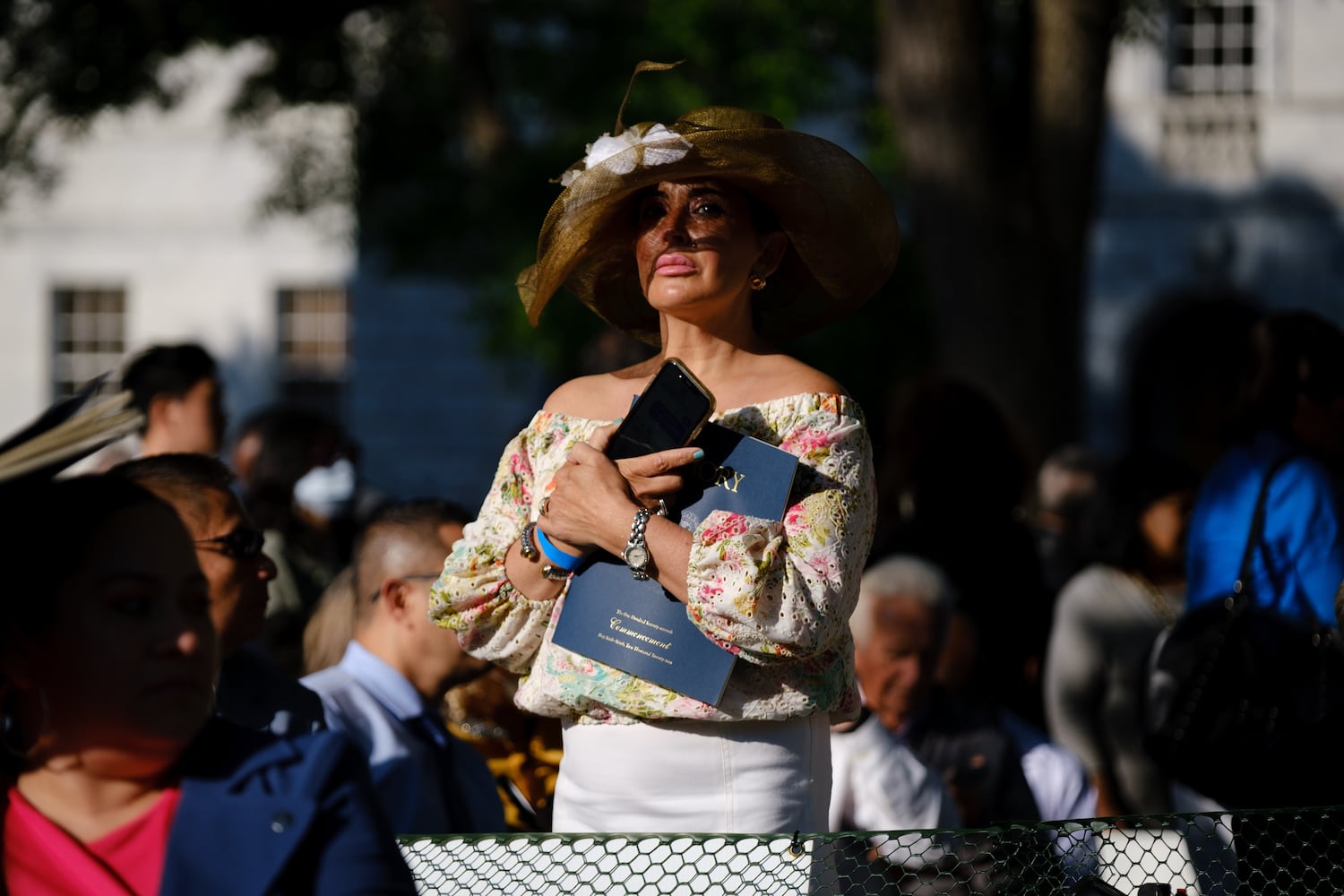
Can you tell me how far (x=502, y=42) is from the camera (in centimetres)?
1600

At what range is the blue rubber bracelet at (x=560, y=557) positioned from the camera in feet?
9.33

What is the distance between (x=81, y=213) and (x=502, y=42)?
9.49 metres

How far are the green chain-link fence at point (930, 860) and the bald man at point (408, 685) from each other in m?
1.11

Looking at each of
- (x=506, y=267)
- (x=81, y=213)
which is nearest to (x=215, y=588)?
(x=506, y=267)

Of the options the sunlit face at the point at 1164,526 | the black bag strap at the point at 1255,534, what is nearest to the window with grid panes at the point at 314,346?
the sunlit face at the point at 1164,526

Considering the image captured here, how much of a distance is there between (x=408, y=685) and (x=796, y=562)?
160 cm

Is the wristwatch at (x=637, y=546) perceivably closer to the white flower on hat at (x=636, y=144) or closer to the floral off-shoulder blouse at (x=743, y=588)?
the floral off-shoulder blouse at (x=743, y=588)

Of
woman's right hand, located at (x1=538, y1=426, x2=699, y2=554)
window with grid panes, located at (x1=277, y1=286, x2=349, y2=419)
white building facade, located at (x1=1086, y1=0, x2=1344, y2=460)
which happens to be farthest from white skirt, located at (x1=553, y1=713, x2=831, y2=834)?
window with grid panes, located at (x1=277, y1=286, x2=349, y2=419)

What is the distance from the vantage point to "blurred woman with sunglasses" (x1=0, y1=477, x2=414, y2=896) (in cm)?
204

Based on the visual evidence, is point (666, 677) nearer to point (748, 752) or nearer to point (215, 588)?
point (748, 752)

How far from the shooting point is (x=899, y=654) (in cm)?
444

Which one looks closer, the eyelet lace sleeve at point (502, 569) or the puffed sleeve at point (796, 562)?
the puffed sleeve at point (796, 562)

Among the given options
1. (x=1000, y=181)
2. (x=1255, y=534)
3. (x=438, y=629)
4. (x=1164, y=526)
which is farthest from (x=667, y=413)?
(x=1000, y=181)

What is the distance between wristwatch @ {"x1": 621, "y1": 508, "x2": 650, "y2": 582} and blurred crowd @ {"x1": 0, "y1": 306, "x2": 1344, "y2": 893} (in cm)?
55
